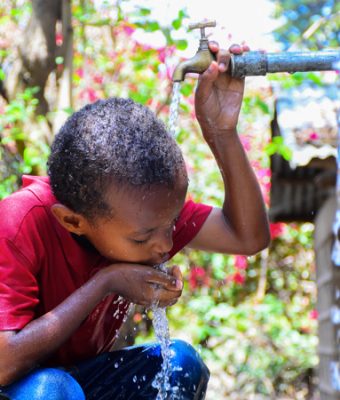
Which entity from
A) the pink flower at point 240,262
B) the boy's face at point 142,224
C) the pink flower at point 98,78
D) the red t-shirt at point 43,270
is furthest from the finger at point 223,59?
the pink flower at point 240,262

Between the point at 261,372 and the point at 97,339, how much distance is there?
5290mm

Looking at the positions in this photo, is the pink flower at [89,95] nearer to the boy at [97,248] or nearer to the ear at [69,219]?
the boy at [97,248]

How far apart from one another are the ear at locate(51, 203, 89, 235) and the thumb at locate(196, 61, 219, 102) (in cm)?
51

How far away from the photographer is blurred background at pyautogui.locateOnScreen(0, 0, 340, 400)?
178 inches

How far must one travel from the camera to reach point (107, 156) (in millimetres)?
2152

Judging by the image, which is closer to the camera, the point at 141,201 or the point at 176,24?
the point at 141,201

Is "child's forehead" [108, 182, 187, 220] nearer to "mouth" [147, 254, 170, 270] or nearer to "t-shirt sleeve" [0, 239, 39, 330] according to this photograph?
"mouth" [147, 254, 170, 270]

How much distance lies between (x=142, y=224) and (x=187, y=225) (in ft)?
1.53

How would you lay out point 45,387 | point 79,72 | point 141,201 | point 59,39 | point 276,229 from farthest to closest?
point 276,229 → point 79,72 → point 59,39 → point 141,201 → point 45,387

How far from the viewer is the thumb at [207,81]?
2.30 m

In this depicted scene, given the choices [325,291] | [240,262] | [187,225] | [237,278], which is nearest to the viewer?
[187,225]

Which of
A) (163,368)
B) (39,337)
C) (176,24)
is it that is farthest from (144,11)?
(39,337)

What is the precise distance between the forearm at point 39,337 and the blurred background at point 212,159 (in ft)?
2.14

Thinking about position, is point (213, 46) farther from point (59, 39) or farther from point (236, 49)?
point (59, 39)
